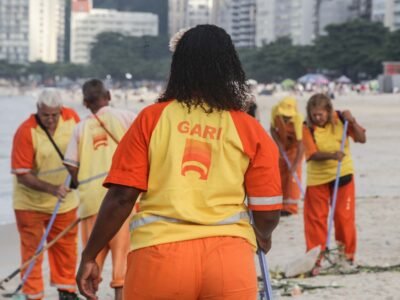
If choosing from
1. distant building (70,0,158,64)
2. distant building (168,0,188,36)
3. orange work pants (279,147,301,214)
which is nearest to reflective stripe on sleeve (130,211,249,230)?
orange work pants (279,147,301,214)

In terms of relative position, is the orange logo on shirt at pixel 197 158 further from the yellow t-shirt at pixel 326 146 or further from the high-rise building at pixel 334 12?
the high-rise building at pixel 334 12

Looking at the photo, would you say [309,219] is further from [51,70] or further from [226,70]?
[51,70]

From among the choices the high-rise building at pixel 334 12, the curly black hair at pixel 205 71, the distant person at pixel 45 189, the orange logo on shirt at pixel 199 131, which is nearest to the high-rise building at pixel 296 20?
the high-rise building at pixel 334 12

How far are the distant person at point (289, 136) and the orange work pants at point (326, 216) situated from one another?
290 centimetres

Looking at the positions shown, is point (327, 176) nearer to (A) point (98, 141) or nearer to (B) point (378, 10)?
(A) point (98, 141)

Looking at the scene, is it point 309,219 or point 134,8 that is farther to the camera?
point 134,8

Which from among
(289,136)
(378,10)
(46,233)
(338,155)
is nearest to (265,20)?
(378,10)

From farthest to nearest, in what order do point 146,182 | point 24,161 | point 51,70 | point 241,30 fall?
point 241,30
point 51,70
point 24,161
point 146,182

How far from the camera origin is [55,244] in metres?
6.84

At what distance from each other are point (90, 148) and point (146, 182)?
107 inches

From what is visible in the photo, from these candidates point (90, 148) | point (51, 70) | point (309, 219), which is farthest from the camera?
point (51, 70)

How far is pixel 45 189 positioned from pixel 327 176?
226 cm

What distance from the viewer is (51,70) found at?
553 ft

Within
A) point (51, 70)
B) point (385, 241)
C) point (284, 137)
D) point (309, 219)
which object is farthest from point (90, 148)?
point (51, 70)
